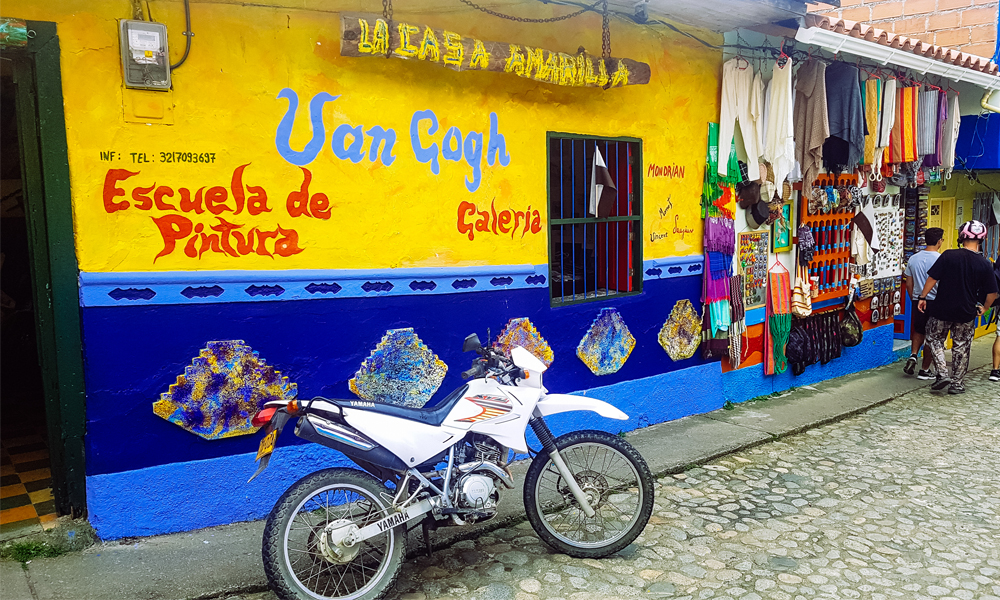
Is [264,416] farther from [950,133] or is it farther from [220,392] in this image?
[950,133]

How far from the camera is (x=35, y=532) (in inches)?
170

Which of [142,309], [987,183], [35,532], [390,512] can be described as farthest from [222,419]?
[987,183]

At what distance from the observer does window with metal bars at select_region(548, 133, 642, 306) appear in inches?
255

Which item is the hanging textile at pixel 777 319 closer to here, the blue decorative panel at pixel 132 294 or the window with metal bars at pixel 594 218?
the window with metal bars at pixel 594 218

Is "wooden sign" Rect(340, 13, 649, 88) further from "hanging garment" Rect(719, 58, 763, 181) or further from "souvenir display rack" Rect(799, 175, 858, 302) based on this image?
"souvenir display rack" Rect(799, 175, 858, 302)

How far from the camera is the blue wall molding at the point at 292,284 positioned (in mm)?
4223

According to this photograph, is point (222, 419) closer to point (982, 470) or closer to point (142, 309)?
point (142, 309)

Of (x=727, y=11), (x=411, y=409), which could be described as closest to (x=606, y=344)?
(x=411, y=409)

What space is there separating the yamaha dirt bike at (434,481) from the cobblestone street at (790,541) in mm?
274

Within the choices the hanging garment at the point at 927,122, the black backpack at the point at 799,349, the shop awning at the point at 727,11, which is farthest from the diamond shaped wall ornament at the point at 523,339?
the hanging garment at the point at 927,122

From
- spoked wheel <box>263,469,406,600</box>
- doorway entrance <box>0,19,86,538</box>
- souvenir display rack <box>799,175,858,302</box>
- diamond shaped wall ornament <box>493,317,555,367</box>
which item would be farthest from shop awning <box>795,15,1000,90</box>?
doorway entrance <box>0,19,86,538</box>

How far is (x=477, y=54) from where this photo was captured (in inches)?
205

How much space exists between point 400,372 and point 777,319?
479 cm

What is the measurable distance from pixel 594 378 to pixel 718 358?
179cm
